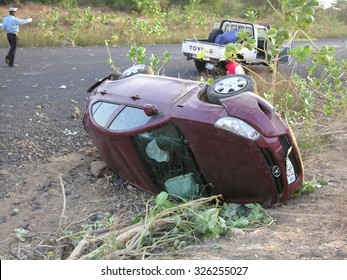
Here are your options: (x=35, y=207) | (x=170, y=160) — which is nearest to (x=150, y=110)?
(x=170, y=160)

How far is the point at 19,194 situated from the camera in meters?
6.45

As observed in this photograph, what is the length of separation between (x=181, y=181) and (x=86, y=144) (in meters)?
3.19

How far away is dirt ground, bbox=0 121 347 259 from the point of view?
161 inches

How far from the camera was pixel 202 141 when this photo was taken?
493cm

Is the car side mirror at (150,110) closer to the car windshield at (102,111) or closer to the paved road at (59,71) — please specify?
the car windshield at (102,111)

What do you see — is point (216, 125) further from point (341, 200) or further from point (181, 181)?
point (341, 200)

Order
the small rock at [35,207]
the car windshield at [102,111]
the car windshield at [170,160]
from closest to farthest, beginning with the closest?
the car windshield at [170,160] < the car windshield at [102,111] < the small rock at [35,207]

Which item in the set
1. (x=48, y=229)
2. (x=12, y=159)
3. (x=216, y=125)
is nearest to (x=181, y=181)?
(x=216, y=125)

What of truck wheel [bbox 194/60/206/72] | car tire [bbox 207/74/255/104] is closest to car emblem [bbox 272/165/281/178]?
car tire [bbox 207/74/255/104]

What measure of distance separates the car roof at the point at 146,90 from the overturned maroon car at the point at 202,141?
1 cm

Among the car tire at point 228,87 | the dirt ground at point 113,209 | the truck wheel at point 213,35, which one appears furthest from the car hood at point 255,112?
the truck wheel at point 213,35

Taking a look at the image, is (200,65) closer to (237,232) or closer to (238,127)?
(238,127)

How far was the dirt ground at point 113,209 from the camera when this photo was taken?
4.08 m

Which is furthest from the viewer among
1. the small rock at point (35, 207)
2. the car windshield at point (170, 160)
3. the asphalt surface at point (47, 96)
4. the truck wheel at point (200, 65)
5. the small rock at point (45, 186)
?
the truck wheel at point (200, 65)
